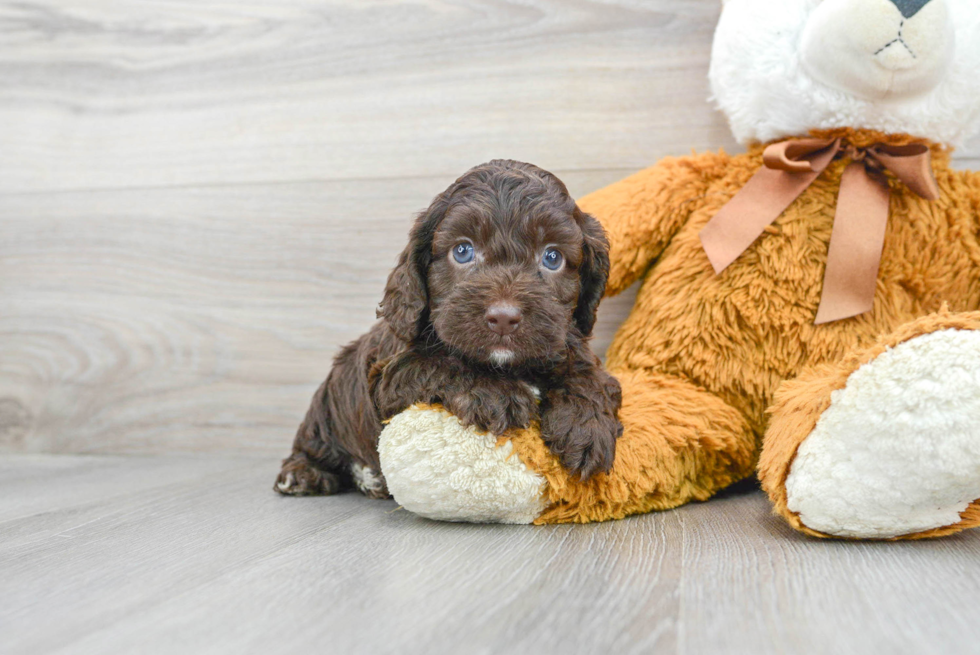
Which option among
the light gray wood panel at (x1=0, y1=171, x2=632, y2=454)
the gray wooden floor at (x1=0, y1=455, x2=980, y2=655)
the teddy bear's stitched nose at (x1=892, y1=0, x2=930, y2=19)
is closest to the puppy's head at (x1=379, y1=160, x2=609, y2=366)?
the gray wooden floor at (x1=0, y1=455, x2=980, y2=655)

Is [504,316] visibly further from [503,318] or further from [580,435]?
[580,435]

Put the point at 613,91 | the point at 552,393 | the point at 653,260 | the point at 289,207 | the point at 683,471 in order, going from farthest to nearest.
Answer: the point at 289,207
the point at 613,91
the point at 653,260
the point at 683,471
the point at 552,393

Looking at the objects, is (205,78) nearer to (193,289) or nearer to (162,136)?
(162,136)

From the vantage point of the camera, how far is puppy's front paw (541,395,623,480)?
134 cm

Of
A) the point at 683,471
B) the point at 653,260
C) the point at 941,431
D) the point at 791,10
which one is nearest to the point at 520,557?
the point at 683,471

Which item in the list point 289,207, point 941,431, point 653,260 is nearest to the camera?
point 941,431

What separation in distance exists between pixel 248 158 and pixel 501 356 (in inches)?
52.6

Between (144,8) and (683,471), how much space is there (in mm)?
2028

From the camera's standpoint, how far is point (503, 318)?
4.15 ft

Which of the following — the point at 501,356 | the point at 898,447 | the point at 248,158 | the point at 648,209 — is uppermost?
the point at 248,158

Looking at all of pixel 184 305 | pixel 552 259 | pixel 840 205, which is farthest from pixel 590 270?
pixel 184 305

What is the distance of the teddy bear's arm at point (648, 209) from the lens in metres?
1.73

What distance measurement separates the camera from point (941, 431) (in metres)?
1.13

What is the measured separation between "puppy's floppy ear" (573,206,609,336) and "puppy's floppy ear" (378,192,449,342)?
26 centimetres
